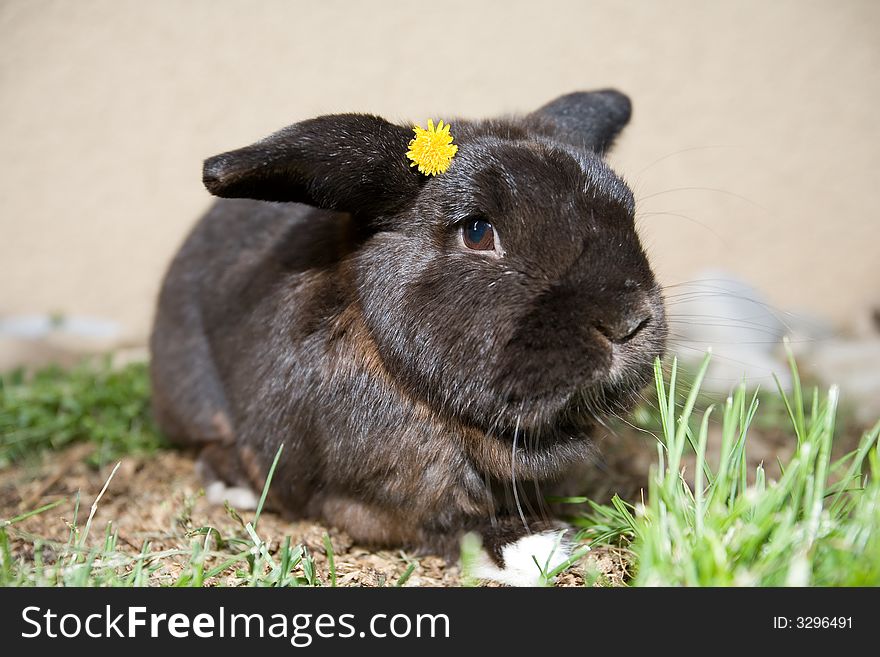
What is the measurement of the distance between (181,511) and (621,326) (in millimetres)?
1944

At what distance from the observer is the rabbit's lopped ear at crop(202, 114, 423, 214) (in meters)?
2.38

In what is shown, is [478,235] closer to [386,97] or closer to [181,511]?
[181,511]

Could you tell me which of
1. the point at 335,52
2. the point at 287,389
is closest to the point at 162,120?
the point at 335,52

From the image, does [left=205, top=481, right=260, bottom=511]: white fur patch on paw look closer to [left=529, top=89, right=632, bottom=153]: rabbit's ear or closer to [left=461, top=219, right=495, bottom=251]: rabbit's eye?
[left=461, top=219, right=495, bottom=251]: rabbit's eye

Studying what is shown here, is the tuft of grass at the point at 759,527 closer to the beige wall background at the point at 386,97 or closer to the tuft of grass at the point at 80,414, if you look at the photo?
the tuft of grass at the point at 80,414

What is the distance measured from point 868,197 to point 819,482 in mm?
5770

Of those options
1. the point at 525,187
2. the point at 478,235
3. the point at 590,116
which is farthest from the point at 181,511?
the point at 590,116

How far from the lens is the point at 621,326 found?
2.33m

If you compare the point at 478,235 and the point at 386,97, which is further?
the point at 386,97

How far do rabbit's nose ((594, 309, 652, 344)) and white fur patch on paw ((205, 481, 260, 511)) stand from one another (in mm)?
1897

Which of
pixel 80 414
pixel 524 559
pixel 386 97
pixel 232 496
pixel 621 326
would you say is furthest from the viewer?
pixel 386 97

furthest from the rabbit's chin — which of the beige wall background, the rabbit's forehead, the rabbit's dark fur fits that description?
the beige wall background

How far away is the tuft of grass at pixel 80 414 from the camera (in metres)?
4.25

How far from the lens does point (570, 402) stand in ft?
7.97
